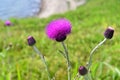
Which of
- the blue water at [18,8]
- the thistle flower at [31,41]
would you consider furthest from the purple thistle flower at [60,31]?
the blue water at [18,8]

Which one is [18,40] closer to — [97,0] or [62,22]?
[62,22]

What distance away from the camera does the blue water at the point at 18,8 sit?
42.7 feet

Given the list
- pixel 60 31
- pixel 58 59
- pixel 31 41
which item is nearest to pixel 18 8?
pixel 58 59

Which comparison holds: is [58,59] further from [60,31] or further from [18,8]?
[18,8]

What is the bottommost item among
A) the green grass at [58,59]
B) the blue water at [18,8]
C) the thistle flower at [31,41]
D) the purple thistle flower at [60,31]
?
the blue water at [18,8]

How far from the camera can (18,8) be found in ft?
44.3

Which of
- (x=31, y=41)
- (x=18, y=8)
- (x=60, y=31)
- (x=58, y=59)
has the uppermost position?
(x=60, y=31)

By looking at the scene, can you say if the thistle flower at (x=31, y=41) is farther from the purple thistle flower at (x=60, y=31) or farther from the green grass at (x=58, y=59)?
the green grass at (x=58, y=59)

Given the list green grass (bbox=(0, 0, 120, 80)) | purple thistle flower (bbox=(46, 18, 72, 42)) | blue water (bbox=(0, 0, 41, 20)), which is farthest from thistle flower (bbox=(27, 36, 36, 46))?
blue water (bbox=(0, 0, 41, 20))

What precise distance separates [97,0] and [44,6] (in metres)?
1.90

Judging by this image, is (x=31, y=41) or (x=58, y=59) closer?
(x=31, y=41)

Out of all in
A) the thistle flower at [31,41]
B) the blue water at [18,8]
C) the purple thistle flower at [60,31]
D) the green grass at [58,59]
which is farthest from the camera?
the blue water at [18,8]

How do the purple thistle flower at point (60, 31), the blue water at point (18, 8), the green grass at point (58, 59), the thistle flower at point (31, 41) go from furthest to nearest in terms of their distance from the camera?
the blue water at point (18, 8) < the green grass at point (58, 59) < the thistle flower at point (31, 41) < the purple thistle flower at point (60, 31)

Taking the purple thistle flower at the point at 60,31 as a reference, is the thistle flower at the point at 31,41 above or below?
below
